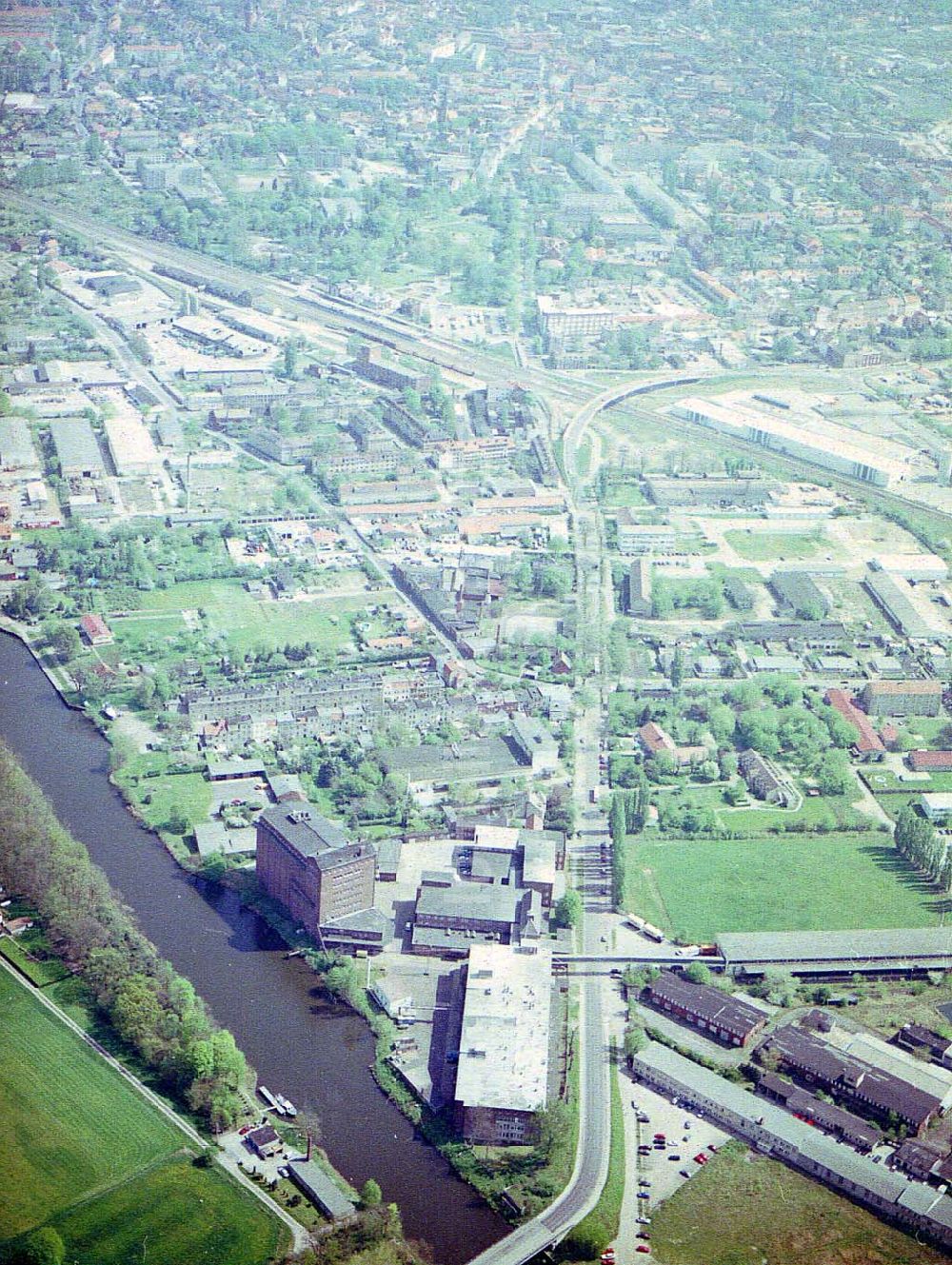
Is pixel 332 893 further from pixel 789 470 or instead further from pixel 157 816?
pixel 789 470

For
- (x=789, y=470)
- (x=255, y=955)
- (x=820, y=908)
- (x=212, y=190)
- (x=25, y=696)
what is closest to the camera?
(x=255, y=955)

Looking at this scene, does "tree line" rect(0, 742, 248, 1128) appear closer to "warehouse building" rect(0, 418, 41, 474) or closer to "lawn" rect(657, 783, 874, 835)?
"lawn" rect(657, 783, 874, 835)

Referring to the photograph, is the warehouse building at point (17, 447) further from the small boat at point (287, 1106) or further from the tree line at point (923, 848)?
the small boat at point (287, 1106)

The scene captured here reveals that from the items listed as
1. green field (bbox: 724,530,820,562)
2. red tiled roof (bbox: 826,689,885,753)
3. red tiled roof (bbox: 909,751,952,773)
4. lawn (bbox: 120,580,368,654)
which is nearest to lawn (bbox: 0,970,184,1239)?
lawn (bbox: 120,580,368,654)

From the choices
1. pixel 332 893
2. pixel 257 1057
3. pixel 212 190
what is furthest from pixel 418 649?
pixel 212 190

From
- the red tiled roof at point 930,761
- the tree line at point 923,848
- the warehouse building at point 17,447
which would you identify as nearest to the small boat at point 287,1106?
the tree line at point 923,848
